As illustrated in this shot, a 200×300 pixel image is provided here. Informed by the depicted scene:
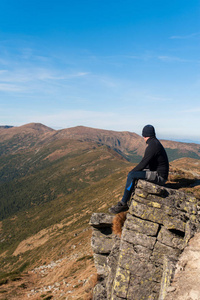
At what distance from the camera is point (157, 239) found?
10922 mm

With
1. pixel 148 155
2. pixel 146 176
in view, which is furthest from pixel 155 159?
pixel 146 176

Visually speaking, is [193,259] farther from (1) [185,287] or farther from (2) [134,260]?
(2) [134,260]

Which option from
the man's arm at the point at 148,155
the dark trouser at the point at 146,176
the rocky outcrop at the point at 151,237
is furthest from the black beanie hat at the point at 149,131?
the rocky outcrop at the point at 151,237

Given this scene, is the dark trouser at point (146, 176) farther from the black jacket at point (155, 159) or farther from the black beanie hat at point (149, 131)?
the black beanie hat at point (149, 131)

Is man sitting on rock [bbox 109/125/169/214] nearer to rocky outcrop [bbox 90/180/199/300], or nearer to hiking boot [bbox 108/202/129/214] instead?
rocky outcrop [bbox 90/180/199/300]

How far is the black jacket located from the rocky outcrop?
1056 mm

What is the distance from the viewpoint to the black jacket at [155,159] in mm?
11047

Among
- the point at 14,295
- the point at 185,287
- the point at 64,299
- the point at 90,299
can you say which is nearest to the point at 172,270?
the point at 185,287

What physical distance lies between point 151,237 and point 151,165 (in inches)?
180

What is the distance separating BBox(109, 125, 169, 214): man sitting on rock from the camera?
11070 millimetres

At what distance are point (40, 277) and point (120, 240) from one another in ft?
129

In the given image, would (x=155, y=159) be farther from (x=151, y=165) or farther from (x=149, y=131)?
(x=149, y=131)

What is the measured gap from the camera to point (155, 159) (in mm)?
11375

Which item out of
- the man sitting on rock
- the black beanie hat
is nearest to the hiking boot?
the man sitting on rock
